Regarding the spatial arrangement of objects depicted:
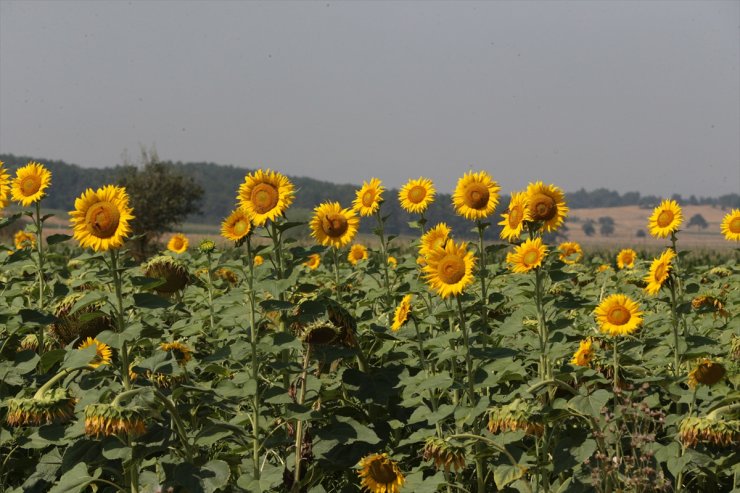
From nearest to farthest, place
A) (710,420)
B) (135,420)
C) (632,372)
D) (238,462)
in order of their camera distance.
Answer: (135,420) < (710,420) < (238,462) < (632,372)

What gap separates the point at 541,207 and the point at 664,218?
216 centimetres

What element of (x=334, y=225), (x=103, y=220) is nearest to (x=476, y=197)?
(x=334, y=225)

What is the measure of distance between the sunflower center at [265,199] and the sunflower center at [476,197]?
50.4 inches

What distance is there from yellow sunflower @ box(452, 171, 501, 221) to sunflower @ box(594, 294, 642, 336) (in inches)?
35.8

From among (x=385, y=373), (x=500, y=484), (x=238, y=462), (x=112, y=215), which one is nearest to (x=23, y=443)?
(x=238, y=462)

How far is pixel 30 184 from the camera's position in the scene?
15.8 feet

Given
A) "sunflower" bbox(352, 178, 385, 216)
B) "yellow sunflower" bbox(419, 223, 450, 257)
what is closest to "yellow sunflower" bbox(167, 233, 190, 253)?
"sunflower" bbox(352, 178, 385, 216)

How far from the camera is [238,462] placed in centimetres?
411

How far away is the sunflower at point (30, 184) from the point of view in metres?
4.73

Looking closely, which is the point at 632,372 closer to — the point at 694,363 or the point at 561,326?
the point at 694,363

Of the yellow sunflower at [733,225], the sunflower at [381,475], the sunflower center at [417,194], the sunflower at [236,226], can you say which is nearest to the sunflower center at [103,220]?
the sunflower at [236,226]

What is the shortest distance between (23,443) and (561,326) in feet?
9.60

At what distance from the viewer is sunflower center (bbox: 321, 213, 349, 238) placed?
5.11m

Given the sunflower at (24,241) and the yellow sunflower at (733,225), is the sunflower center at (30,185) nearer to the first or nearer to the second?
the sunflower at (24,241)
